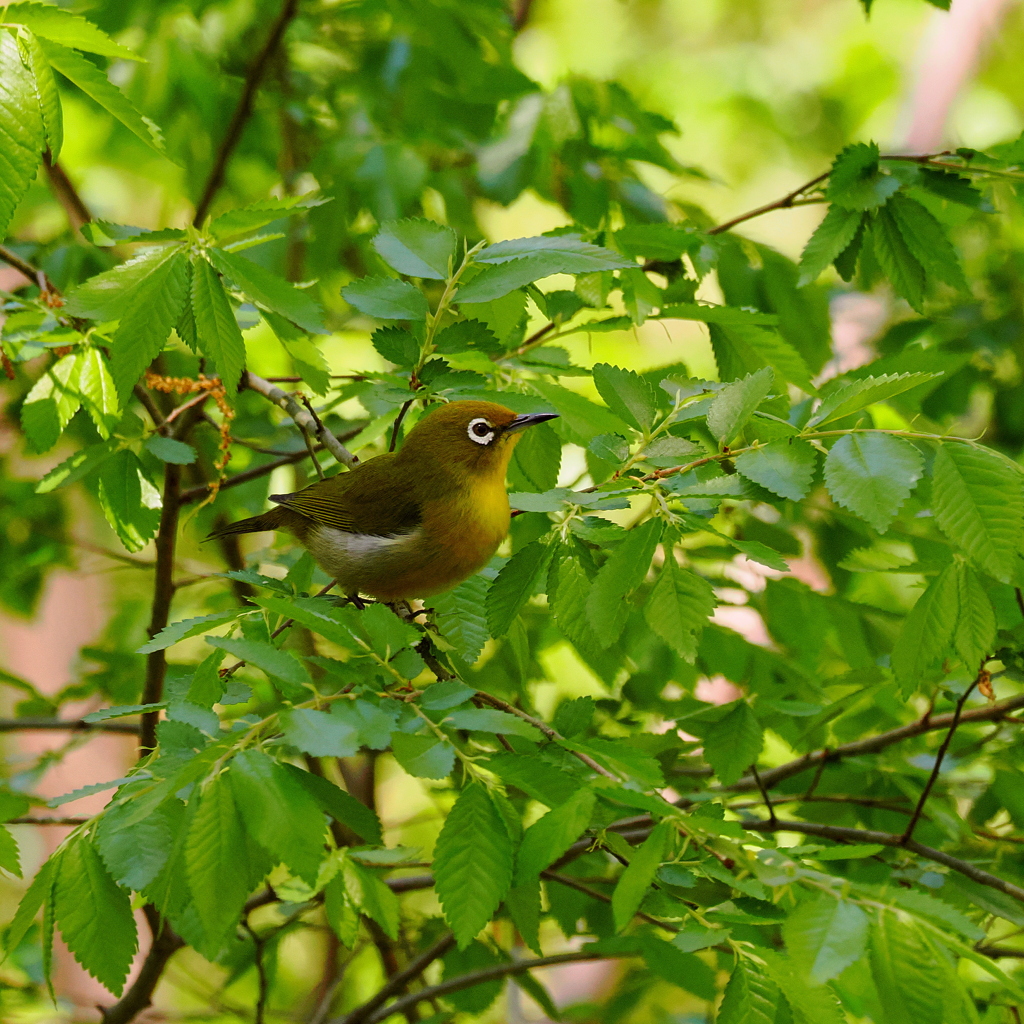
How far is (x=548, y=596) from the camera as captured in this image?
6.74 ft

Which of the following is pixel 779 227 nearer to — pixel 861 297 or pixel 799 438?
pixel 861 297

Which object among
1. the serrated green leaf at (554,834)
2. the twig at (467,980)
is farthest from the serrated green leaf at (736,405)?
the twig at (467,980)

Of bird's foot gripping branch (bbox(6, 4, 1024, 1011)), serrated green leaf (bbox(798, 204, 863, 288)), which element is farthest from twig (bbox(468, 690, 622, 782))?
serrated green leaf (bbox(798, 204, 863, 288))

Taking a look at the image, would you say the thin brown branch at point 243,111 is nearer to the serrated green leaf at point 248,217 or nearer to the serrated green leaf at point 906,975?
the serrated green leaf at point 248,217

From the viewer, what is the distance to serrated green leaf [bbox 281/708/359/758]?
148 centimetres

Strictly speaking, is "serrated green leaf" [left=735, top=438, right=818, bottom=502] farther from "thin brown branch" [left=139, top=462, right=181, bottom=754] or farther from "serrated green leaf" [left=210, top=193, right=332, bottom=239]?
"thin brown branch" [left=139, top=462, right=181, bottom=754]

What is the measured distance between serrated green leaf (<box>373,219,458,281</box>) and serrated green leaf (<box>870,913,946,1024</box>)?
159 cm

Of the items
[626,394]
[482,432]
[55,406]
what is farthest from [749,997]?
[55,406]

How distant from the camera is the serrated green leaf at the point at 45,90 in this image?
6.47 ft

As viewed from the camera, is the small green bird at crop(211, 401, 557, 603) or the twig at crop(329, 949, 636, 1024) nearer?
the twig at crop(329, 949, 636, 1024)

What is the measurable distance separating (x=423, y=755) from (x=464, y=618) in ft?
3.34

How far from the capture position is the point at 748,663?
3.32m

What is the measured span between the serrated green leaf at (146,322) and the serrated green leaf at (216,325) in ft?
0.11

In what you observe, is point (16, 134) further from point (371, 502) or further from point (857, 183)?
point (857, 183)
